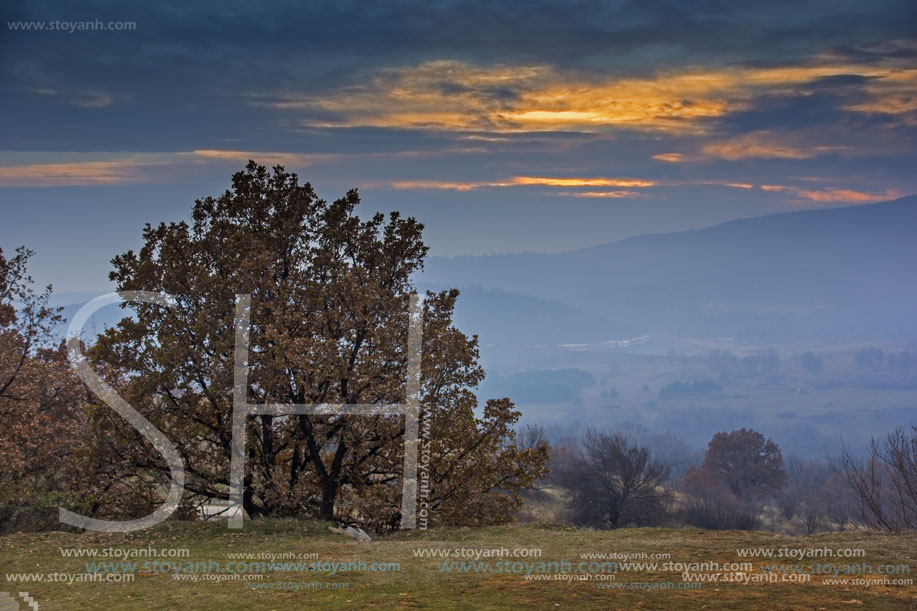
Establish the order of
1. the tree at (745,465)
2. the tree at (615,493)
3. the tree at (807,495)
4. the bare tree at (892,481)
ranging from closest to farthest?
the bare tree at (892,481), the tree at (615,493), the tree at (807,495), the tree at (745,465)

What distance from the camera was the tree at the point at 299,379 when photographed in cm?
2570

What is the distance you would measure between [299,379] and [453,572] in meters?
10.5

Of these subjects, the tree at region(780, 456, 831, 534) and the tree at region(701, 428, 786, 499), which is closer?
the tree at region(780, 456, 831, 534)

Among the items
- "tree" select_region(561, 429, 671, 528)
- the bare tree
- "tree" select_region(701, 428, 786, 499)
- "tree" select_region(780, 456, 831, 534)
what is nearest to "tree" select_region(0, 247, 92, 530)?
the bare tree

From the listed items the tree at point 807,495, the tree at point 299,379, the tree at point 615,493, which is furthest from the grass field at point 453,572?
the tree at point 807,495

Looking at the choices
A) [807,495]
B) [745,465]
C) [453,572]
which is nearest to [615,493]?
[745,465]

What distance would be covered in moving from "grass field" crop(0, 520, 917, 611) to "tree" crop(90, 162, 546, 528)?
363 cm

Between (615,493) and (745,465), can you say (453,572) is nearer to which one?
(615,493)

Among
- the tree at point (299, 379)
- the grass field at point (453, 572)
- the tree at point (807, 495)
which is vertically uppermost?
the tree at point (299, 379)

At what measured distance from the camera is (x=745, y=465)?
109438 mm

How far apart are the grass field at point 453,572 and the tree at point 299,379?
363 centimetres

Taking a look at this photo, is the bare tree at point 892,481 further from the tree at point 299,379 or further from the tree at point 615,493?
the tree at point 615,493

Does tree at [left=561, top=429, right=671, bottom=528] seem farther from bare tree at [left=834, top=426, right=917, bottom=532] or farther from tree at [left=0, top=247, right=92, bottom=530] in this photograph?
tree at [left=0, top=247, right=92, bottom=530]

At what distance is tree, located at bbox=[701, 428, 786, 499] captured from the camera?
10738cm
